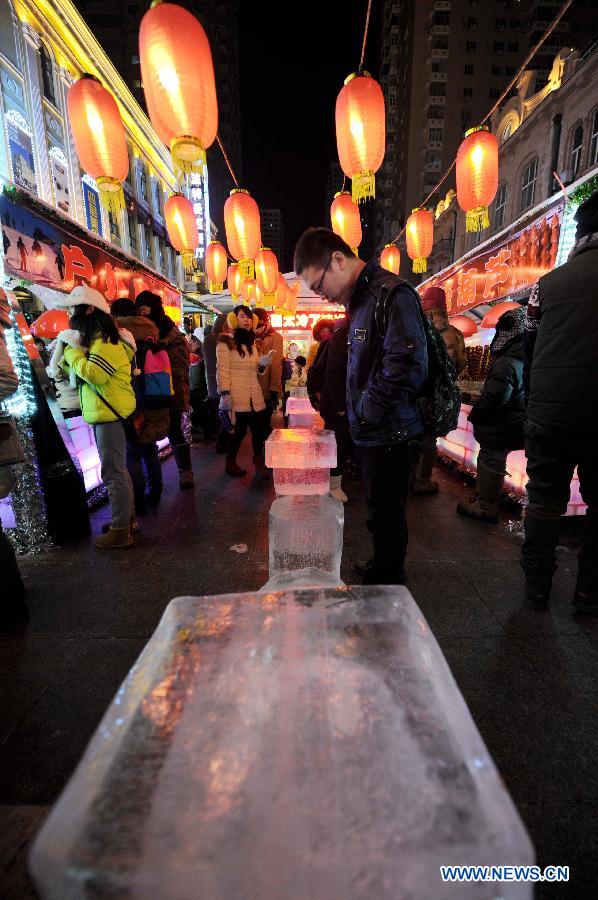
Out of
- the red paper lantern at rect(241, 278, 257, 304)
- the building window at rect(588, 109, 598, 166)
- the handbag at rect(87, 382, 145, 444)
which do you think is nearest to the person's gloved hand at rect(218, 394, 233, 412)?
the handbag at rect(87, 382, 145, 444)

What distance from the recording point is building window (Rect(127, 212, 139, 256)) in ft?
46.5

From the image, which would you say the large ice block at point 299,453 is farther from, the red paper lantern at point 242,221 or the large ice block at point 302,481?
the red paper lantern at point 242,221

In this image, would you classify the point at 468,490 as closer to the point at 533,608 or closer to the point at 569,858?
the point at 533,608

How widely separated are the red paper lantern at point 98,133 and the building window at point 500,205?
71.1ft

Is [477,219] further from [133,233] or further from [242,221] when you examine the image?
[133,233]

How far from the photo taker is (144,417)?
4516 millimetres

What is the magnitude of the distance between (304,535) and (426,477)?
3069 mm

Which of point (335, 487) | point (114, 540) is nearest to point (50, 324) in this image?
point (114, 540)

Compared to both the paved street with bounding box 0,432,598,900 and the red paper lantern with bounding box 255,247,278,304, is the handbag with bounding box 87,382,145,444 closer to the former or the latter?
the paved street with bounding box 0,432,598,900

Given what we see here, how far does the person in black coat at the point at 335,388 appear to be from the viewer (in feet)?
13.2

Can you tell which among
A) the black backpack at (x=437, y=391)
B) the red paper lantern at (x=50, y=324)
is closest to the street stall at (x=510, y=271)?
the black backpack at (x=437, y=391)

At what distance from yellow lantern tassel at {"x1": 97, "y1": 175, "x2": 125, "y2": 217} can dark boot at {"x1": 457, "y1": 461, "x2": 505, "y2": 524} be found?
17.0ft

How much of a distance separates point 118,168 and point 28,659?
5512 mm

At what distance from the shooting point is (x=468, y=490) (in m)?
5.31
